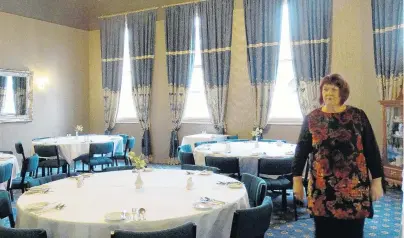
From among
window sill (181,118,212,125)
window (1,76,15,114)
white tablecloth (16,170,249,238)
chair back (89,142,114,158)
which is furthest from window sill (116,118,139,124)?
white tablecloth (16,170,249,238)

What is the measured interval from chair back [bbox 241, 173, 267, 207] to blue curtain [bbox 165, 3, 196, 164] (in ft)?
17.5

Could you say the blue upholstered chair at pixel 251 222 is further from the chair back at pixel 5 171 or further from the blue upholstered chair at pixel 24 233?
the chair back at pixel 5 171

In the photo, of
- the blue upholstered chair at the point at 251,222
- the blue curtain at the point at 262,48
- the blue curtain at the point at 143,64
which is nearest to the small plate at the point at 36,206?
the blue upholstered chair at the point at 251,222

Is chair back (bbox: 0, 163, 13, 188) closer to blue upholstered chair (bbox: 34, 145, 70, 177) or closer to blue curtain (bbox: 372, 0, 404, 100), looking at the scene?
blue upholstered chair (bbox: 34, 145, 70, 177)

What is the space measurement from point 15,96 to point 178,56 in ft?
12.2

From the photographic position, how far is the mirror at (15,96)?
8234 millimetres

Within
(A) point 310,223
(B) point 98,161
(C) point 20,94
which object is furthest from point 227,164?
(C) point 20,94

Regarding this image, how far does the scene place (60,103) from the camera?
9578 millimetres

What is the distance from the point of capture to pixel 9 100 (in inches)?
331

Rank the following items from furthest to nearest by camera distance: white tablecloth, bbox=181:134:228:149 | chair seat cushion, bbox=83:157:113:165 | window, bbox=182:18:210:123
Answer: window, bbox=182:18:210:123 < white tablecloth, bbox=181:134:228:149 < chair seat cushion, bbox=83:157:113:165

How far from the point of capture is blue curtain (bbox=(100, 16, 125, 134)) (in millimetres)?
9695

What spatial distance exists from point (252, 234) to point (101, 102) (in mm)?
8364

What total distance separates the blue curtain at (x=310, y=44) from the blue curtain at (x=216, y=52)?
1.41m

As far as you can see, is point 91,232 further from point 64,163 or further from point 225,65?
point 225,65
